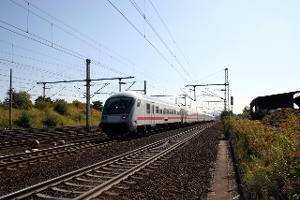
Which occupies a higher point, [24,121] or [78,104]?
[78,104]

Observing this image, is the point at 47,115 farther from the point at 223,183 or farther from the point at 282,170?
the point at 282,170

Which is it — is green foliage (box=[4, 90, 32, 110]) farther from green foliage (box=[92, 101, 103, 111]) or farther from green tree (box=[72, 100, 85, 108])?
green foliage (box=[92, 101, 103, 111])

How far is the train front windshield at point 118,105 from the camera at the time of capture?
24.0 meters

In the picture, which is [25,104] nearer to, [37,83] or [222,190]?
[37,83]

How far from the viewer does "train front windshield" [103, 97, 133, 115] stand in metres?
24.0

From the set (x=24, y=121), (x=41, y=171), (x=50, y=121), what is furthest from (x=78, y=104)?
(x=41, y=171)

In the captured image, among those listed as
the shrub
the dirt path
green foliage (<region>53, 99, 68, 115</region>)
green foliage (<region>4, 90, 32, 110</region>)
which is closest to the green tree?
green foliage (<region>53, 99, 68, 115</region>)

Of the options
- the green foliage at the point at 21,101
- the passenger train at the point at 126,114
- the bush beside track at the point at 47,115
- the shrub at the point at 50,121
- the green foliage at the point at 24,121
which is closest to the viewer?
the passenger train at the point at 126,114

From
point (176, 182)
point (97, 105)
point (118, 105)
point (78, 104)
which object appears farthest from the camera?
point (97, 105)

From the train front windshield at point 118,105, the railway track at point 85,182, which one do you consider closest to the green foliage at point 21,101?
the train front windshield at point 118,105

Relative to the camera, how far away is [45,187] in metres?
8.77

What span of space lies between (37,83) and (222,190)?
113 feet

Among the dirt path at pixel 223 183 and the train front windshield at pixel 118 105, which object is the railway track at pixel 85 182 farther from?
the train front windshield at pixel 118 105

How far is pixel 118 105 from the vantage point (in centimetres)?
2431
